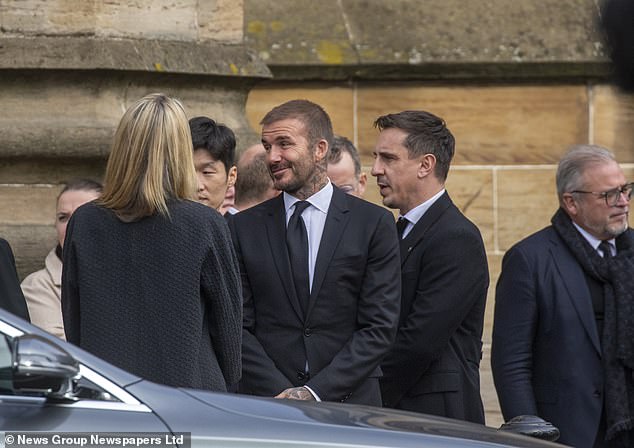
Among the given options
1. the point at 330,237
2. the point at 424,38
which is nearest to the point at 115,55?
the point at 330,237

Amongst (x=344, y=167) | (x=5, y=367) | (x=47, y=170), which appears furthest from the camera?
(x=344, y=167)

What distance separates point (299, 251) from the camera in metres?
5.19

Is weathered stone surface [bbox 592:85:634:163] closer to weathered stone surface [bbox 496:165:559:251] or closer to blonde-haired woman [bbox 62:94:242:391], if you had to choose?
weathered stone surface [bbox 496:165:559:251]

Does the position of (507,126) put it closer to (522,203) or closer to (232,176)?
(522,203)

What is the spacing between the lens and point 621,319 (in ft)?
18.7

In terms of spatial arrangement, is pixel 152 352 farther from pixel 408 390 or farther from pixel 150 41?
pixel 150 41

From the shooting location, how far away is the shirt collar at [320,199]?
5.26m

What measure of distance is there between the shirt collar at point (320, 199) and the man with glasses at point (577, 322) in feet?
3.26

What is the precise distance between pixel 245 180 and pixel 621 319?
1801 millimetres

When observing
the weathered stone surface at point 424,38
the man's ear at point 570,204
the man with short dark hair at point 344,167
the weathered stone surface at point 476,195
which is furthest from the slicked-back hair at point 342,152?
the weathered stone surface at point 476,195

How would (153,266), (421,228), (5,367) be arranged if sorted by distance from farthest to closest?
(421,228)
(153,266)
(5,367)

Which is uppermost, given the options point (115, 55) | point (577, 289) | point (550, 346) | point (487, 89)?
point (487, 89)

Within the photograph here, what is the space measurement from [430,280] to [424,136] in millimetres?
616

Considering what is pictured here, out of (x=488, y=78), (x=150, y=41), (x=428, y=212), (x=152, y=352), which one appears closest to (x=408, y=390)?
(x=428, y=212)
